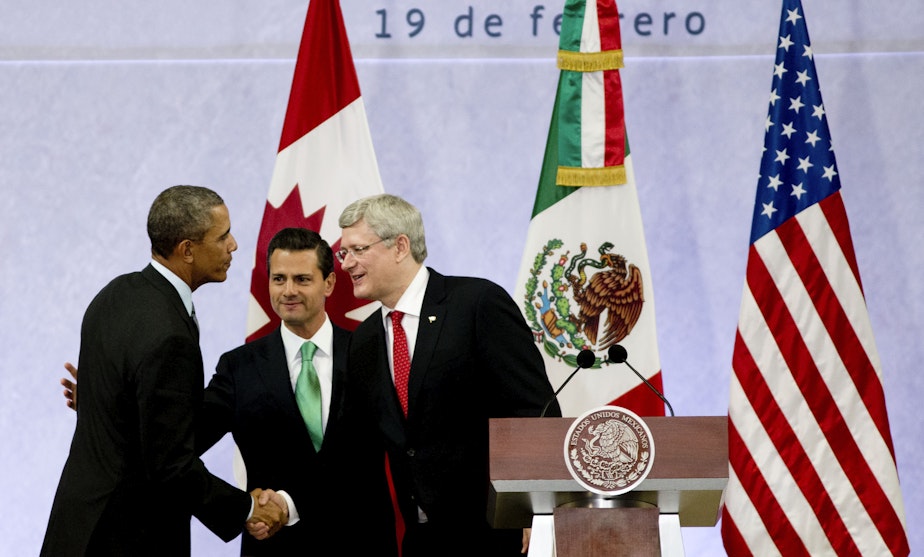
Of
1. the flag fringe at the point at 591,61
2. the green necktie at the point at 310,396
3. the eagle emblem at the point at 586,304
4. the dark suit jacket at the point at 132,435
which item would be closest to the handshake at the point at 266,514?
the green necktie at the point at 310,396

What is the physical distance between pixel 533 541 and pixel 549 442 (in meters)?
0.24

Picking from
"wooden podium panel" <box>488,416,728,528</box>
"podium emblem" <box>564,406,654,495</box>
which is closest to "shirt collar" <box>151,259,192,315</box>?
"wooden podium panel" <box>488,416,728,528</box>

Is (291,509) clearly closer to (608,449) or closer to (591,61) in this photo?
(608,449)

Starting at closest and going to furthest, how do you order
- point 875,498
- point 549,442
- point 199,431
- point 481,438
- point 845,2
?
1. point 549,442
2. point 481,438
3. point 199,431
4. point 875,498
5. point 845,2

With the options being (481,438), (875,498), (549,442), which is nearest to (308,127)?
(481,438)

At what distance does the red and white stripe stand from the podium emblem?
1710mm

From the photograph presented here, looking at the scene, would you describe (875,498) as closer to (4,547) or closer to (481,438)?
(481,438)

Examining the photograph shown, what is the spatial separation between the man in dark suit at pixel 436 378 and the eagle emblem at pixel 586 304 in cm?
79

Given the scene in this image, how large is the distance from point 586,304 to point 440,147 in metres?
1.12

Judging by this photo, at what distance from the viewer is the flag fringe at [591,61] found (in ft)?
13.6

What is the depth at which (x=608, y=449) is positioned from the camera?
2506 millimetres

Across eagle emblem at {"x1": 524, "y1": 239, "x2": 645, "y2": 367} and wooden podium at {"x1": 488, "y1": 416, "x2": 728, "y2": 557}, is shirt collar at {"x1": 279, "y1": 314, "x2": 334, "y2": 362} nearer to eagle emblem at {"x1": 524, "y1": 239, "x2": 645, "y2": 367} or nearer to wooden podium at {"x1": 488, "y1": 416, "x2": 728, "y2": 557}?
eagle emblem at {"x1": 524, "y1": 239, "x2": 645, "y2": 367}

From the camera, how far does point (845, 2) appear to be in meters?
4.75

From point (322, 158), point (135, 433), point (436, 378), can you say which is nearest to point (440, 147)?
point (322, 158)
